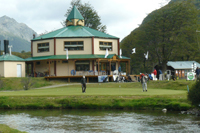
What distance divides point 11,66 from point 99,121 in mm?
33423

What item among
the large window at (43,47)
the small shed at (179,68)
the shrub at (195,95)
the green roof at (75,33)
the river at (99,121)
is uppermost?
the green roof at (75,33)

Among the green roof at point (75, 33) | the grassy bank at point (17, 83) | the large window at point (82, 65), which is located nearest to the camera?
the grassy bank at point (17, 83)

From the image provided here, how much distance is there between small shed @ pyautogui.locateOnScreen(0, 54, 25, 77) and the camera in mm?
49000

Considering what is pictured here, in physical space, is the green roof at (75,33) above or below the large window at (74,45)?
above

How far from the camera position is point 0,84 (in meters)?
42.4

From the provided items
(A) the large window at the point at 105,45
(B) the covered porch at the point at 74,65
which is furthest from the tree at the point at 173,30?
(A) the large window at the point at 105,45

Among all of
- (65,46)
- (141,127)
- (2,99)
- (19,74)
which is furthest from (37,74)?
(141,127)

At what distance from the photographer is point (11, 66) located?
163 ft

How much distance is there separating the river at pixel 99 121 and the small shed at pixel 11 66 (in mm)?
26507

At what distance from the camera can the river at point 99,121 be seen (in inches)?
671

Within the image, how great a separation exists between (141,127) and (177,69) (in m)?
46.5

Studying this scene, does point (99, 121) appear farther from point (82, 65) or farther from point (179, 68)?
point (179, 68)

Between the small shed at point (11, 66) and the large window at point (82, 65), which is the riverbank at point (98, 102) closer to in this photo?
the small shed at point (11, 66)

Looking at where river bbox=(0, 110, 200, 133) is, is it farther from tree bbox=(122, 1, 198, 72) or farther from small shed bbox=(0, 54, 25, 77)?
tree bbox=(122, 1, 198, 72)
